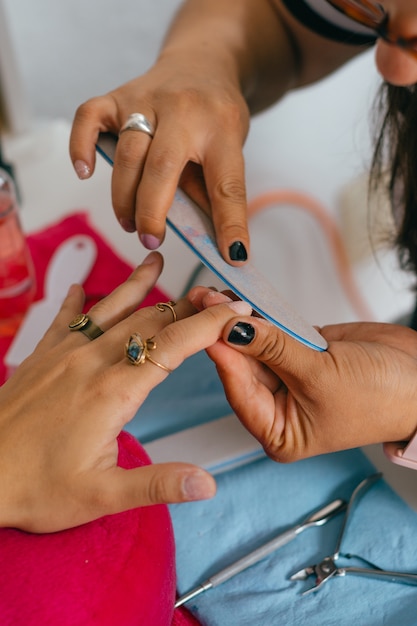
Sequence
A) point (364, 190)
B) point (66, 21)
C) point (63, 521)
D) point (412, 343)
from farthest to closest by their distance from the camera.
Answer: point (66, 21) → point (364, 190) → point (412, 343) → point (63, 521)

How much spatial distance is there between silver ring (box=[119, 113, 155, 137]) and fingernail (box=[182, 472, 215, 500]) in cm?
29

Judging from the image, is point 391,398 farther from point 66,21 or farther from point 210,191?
point 66,21

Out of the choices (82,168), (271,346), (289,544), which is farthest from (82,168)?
(289,544)

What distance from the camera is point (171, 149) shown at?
1.72 feet

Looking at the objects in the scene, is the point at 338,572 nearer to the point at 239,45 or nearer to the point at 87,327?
the point at 87,327

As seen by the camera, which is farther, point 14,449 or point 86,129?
point 86,129

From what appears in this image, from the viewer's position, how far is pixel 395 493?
0.52 m

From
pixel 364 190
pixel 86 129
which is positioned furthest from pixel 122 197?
pixel 364 190

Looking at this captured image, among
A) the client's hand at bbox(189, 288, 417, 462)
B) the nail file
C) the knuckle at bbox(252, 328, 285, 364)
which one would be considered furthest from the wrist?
the nail file

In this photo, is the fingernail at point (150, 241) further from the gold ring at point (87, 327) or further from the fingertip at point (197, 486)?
the fingertip at point (197, 486)

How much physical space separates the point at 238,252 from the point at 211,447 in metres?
0.16

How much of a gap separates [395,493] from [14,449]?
0.28m

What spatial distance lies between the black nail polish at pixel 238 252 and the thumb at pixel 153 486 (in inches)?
6.2

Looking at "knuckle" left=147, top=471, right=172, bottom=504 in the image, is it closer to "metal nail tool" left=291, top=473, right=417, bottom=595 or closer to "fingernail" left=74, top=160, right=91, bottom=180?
"metal nail tool" left=291, top=473, right=417, bottom=595
